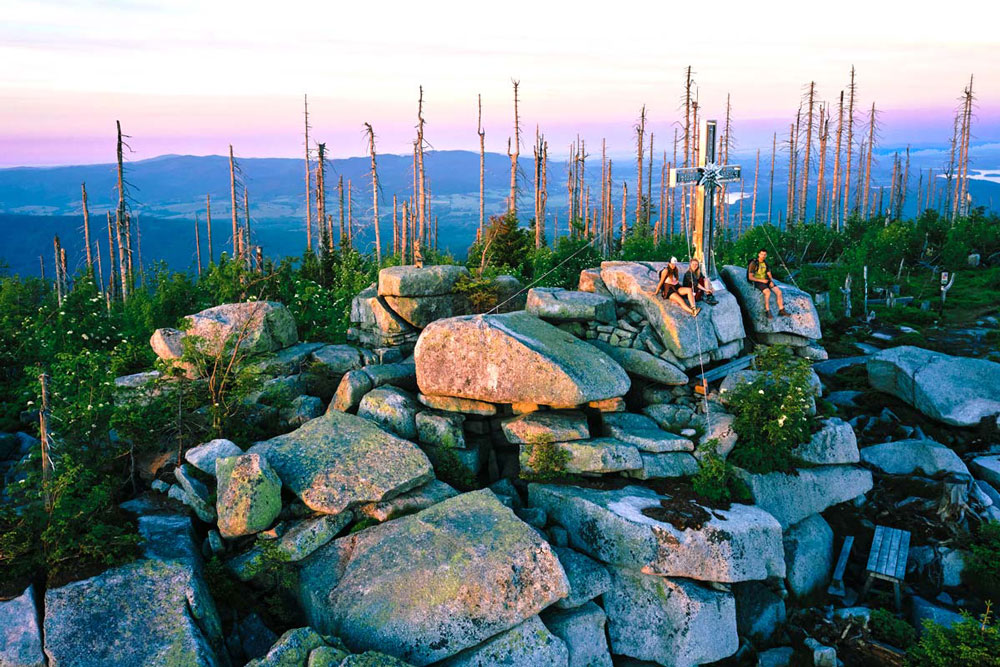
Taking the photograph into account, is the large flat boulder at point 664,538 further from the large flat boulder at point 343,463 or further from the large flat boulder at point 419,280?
the large flat boulder at point 419,280

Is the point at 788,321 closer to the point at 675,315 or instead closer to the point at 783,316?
the point at 783,316

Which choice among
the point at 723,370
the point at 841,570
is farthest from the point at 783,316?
the point at 841,570

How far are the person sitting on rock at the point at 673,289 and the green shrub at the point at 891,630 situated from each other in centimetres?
776

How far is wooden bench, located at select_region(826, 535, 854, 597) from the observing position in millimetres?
14562

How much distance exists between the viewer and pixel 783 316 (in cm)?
1861

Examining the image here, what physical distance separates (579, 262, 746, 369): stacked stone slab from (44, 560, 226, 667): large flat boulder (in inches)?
436

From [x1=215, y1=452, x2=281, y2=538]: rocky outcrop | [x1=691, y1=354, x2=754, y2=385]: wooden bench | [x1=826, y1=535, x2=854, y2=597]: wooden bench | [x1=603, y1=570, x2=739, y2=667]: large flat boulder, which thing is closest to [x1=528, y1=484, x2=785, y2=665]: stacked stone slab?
[x1=603, y1=570, x2=739, y2=667]: large flat boulder

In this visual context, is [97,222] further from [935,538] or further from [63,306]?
[935,538]

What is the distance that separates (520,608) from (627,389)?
6.55 metres

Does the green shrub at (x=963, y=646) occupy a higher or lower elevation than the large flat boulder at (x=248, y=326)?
lower

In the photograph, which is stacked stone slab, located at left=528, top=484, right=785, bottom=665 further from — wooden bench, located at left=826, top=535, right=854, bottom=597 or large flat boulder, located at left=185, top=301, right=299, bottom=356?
large flat boulder, located at left=185, top=301, right=299, bottom=356

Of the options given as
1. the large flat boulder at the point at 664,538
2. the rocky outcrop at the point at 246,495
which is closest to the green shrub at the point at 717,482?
the large flat boulder at the point at 664,538

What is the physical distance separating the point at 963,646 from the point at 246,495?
482 inches

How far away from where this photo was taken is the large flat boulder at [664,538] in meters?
12.4
